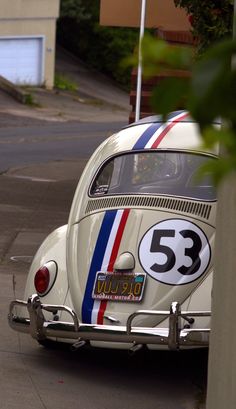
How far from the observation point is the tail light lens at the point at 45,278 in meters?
7.20

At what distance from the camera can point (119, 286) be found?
690cm

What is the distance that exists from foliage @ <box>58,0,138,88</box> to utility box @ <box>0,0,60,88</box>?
399cm

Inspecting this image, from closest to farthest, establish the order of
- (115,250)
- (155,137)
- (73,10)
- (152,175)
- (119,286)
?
1. (119,286)
2. (115,250)
3. (152,175)
4. (155,137)
5. (73,10)

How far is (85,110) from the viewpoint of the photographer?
38.7 m

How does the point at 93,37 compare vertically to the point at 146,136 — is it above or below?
above

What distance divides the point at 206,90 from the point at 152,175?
584 cm

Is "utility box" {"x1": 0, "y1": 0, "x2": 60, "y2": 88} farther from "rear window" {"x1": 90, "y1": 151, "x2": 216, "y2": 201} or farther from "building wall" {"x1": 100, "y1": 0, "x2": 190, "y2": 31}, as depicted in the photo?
"rear window" {"x1": 90, "y1": 151, "x2": 216, "y2": 201}

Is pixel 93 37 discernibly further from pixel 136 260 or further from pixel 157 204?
pixel 136 260

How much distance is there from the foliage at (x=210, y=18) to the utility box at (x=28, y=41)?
1234 inches

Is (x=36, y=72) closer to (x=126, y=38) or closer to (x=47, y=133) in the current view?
(x=126, y=38)

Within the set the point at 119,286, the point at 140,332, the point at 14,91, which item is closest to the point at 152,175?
the point at 119,286

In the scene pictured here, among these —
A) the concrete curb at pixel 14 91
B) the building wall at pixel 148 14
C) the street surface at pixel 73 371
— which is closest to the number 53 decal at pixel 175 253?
the street surface at pixel 73 371

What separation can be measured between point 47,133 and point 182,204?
880 inches

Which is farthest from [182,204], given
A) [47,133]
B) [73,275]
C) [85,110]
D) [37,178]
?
[85,110]
